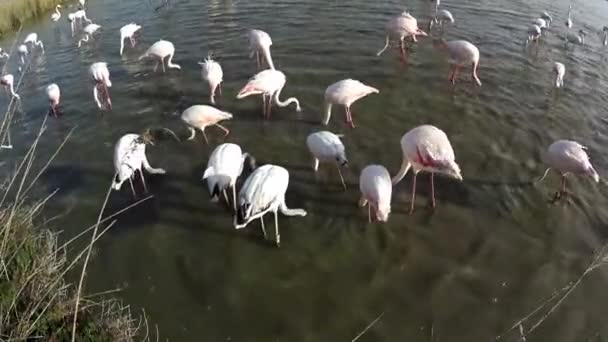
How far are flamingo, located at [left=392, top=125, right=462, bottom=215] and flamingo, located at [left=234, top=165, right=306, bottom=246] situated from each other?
Result: 1.75 meters

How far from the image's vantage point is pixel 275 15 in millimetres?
13555

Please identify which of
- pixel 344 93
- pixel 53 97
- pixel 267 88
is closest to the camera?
pixel 344 93

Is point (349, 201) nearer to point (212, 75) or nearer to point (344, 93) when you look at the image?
point (344, 93)

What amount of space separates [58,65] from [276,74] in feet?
20.2

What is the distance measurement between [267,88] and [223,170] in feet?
8.65

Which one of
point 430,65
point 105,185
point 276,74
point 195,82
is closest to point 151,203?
point 105,185

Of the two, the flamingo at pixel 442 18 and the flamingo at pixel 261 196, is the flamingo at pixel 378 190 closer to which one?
the flamingo at pixel 261 196

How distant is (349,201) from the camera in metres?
7.08

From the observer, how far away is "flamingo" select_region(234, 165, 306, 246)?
19.7ft

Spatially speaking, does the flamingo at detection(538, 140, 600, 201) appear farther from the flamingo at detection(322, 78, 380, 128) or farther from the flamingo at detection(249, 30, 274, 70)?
the flamingo at detection(249, 30, 274, 70)

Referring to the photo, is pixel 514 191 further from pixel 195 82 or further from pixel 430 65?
pixel 195 82

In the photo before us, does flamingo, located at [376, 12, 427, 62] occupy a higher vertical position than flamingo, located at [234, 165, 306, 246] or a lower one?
higher

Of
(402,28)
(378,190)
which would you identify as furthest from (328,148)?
(402,28)

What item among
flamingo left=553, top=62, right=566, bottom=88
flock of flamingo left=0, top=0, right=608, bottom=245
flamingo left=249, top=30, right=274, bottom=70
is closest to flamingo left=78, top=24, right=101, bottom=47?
flock of flamingo left=0, top=0, right=608, bottom=245
